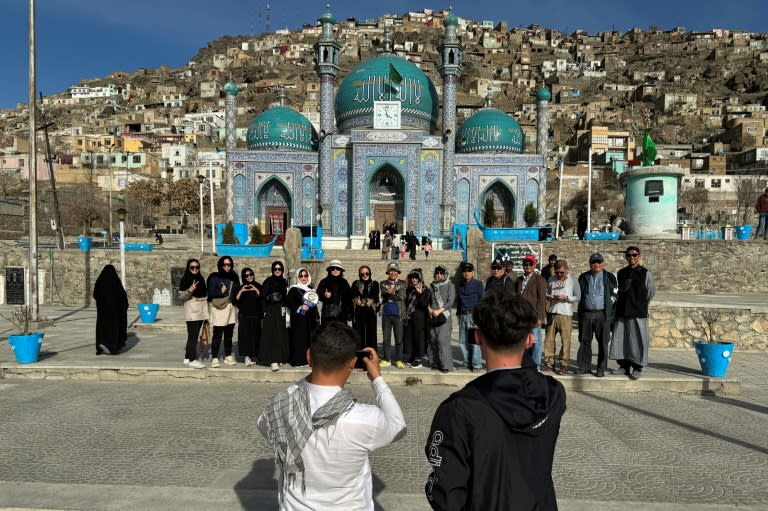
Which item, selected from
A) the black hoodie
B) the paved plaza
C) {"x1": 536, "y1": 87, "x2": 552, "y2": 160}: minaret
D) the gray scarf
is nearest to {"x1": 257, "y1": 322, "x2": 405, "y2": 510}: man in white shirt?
the gray scarf

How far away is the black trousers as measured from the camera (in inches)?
257

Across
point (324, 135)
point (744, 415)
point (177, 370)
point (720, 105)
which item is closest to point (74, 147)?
point (324, 135)

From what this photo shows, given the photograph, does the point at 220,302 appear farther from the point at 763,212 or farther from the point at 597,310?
the point at 763,212

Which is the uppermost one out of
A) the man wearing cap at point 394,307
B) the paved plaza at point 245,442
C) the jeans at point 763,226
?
the jeans at point 763,226

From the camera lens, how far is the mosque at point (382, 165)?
2511cm

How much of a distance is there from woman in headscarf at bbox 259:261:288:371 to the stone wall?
6.68 meters

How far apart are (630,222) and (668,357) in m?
10.5

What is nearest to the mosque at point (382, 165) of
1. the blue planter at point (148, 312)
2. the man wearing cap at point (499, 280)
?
the blue planter at point (148, 312)

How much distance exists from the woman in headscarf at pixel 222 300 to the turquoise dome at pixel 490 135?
2240 centimetres

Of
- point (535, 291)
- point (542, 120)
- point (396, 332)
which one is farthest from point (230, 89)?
point (535, 291)

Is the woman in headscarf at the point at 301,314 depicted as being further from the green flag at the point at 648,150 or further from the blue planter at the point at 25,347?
the green flag at the point at 648,150

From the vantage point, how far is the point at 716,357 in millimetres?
6547

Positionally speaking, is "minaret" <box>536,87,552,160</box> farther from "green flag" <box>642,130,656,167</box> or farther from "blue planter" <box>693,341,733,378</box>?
"blue planter" <box>693,341,733,378</box>

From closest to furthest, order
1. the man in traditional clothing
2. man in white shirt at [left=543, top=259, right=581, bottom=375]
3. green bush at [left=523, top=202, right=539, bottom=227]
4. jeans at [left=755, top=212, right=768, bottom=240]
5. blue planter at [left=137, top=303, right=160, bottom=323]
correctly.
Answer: the man in traditional clothing, man in white shirt at [left=543, top=259, right=581, bottom=375], blue planter at [left=137, top=303, right=160, bottom=323], jeans at [left=755, top=212, right=768, bottom=240], green bush at [left=523, top=202, right=539, bottom=227]
